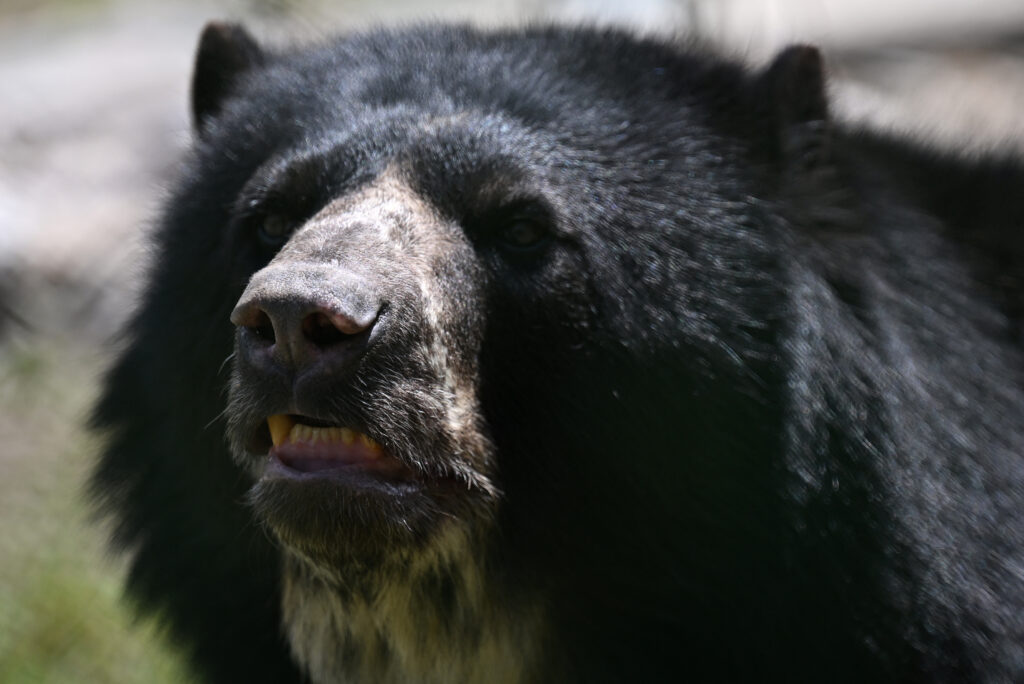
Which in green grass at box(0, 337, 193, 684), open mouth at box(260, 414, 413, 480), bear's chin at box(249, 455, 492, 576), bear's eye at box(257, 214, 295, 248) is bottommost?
green grass at box(0, 337, 193, 684)

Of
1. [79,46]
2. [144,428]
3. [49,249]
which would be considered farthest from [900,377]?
[79,46]

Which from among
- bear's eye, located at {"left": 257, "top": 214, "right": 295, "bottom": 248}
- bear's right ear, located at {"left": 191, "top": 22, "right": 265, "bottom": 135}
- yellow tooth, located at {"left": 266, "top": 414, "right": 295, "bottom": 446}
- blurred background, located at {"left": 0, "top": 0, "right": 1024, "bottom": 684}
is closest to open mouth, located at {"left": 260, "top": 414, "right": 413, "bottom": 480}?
yellow tooth, located at {"left": 266, "top": 414, "right": 295, "bottom": 446}

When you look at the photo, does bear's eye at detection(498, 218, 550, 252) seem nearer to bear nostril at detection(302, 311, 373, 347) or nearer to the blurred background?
bear nostril at detection(302, 311, 373, 347)

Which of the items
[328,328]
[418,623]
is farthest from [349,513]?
[418,623]

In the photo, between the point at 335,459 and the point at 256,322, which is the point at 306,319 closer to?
the point at 256,322

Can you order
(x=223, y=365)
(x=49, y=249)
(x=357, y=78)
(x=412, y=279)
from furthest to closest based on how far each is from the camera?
1. (x=49, y=249)
2. (x=357, y=78)
3. (x=223, y=365)
4. (x=412, y=279)

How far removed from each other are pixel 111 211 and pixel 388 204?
5.98 metres

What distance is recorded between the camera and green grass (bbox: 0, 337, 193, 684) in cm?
562

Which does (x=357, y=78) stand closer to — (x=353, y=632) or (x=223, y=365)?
(x=223, y=365)

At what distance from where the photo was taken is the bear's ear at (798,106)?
393 centimetres

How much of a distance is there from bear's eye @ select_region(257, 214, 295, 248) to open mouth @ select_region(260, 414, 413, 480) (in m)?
0.61

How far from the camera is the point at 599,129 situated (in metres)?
3.79

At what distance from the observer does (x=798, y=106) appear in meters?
3.96

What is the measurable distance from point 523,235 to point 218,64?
1.39m
